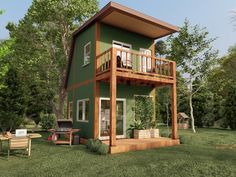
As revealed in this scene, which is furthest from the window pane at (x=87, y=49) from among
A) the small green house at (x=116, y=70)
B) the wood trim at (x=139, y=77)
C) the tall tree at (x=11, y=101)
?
the tall tree at (x=11, y=101)

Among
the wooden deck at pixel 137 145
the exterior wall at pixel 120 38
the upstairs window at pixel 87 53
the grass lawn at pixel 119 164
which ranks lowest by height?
the grass lawn at pixel 119 164

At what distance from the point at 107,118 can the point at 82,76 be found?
10.4 feet

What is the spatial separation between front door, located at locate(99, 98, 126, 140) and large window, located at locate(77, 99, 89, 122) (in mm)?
984

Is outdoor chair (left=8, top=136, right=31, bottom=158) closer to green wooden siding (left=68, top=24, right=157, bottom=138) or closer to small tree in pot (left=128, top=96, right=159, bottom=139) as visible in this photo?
green wooden siding (left=68, top=24, right=157, bottom=138)

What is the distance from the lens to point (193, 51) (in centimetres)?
1731

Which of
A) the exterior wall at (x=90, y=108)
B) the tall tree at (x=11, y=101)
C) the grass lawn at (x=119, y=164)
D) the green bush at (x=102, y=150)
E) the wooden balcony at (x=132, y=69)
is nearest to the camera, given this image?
the grass lawn at (x=119, y=164)

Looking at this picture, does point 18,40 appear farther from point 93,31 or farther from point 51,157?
point 51,157

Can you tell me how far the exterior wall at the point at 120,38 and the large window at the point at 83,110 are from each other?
3.27 metres

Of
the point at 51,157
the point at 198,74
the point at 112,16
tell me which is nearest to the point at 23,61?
the point at 112,16

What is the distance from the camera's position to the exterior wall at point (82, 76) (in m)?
10.8

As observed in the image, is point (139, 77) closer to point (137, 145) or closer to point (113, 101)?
point (113, 101)

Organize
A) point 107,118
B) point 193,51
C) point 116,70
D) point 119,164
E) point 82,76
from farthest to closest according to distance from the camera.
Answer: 1. point 193,51
2. point 82,76
3. point 107,118
4. point 116,70
5. point 119,164

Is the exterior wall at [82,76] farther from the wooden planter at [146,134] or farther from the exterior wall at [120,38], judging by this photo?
the wooden planter at [146,134]

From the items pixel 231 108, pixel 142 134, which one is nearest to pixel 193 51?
pixel 231 108
